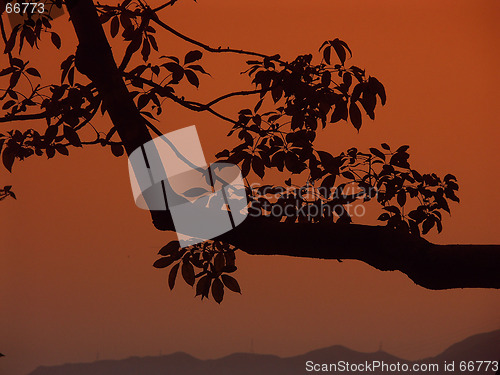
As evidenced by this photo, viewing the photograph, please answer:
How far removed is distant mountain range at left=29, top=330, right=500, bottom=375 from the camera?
2.97 metres

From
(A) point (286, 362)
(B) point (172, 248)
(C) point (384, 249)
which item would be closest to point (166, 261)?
(B) point (172, 248)

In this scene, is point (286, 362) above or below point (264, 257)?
below

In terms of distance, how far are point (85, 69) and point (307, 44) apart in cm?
215

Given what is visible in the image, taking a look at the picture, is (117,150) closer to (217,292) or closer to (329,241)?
(217,292)

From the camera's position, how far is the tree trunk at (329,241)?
34.1 inches

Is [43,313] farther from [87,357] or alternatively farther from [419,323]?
[419,323]

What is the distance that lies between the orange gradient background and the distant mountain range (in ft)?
0.16

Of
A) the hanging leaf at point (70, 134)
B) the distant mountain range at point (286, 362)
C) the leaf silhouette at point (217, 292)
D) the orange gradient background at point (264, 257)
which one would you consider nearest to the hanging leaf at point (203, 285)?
the leaf silhouette at point (217, 292)

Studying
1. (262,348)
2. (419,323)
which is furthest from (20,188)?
(419,323)

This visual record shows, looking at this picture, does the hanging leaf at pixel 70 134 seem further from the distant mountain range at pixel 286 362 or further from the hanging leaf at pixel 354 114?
the distant mountain range at pixel 286 362

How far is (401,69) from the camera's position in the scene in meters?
3.04

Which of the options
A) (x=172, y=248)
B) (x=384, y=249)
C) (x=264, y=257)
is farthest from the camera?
(x=264, y=257)

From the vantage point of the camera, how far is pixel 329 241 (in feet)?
3.00

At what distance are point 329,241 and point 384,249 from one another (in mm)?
97
